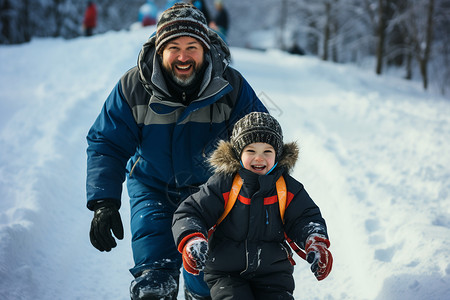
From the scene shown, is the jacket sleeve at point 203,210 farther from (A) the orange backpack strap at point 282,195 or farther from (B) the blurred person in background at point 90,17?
(B) the blurred person in background at point 90,17

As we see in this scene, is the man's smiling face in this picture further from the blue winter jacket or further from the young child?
the young child

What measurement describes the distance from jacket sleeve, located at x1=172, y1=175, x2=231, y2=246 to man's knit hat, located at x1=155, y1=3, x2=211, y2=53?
0.98 metres

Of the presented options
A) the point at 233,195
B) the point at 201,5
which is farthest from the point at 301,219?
the point at 201,5

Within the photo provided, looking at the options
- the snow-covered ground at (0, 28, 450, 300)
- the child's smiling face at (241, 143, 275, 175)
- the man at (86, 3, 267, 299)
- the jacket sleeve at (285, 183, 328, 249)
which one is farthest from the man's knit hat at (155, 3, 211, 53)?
the snow-covered ground at (0, 28, 450, 300)

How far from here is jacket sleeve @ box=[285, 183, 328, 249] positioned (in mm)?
2238

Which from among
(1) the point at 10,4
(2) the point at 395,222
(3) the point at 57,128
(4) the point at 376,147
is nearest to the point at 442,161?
(4) the point at 376,147

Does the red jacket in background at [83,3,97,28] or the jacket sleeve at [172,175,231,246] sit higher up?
the jacket sleeve at [172,175,231,246]

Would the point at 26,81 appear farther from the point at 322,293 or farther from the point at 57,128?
the point at 322,293

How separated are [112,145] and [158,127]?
31 centimetres

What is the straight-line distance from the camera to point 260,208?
2.27m

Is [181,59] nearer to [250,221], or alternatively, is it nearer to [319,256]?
[250,221]

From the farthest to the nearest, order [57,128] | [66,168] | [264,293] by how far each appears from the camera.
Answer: [57,128], [66,168], [264,293]

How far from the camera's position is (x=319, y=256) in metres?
2.11

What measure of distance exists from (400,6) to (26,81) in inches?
629
